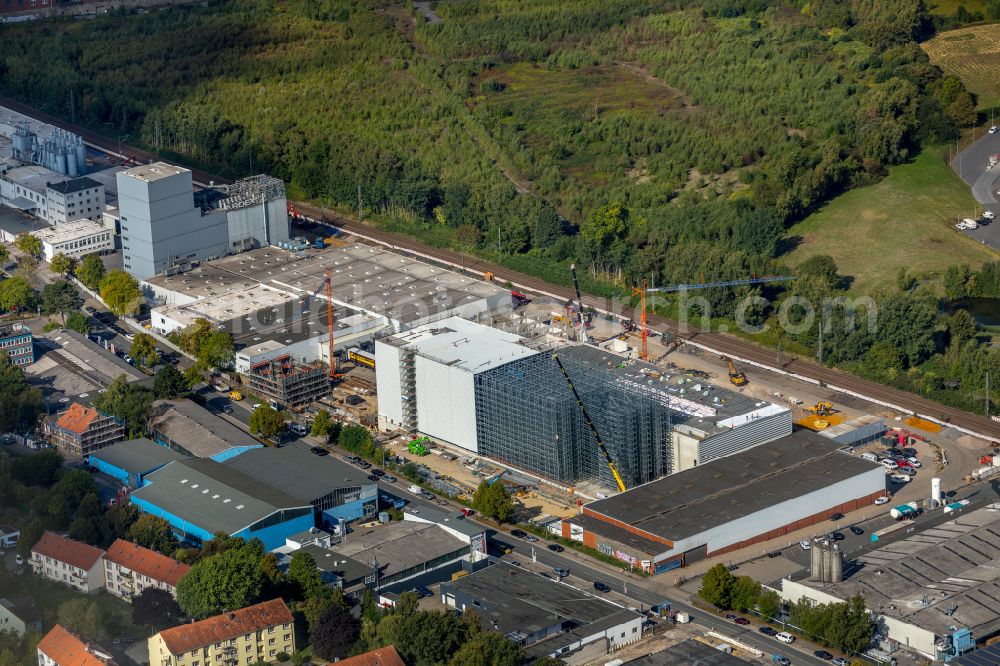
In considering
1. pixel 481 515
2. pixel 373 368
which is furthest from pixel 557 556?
pixel 373 368

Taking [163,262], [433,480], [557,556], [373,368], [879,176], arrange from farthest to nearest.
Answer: [879,176]
[163,262]
[373,368]
[433,480]
[557,556]

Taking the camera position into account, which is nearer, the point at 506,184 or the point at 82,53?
the point at 506,184

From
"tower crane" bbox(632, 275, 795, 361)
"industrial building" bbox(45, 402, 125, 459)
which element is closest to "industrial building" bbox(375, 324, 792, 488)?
"tower crane" bbox(632, 275, 795, 361)

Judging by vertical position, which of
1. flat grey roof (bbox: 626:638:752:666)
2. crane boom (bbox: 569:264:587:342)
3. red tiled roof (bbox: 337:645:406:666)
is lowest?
flat grey roof (bbox: 626:638:752:666)

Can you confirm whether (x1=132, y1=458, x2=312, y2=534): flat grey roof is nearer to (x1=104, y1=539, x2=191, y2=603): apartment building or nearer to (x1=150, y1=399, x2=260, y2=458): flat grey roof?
(x1=150, y1=399, x2=260, y2=458): flat grey roof

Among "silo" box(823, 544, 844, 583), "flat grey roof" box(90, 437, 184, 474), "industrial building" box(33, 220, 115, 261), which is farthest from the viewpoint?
"industrial building" box(33, 220, 115, 261)

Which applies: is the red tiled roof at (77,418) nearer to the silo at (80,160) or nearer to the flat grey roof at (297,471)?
the flat grey roof at (297,471)

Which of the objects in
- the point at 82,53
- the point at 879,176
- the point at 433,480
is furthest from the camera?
the point at 82,53

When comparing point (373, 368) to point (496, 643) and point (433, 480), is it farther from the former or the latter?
point (496, 643)
